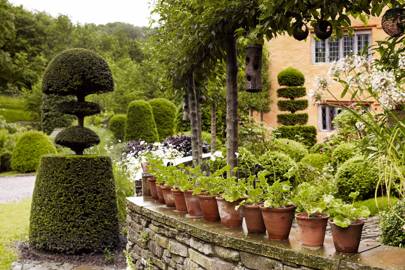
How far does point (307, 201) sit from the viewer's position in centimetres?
267

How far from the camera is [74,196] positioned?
261 inches

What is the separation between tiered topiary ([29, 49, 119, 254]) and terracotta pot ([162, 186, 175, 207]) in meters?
2.78

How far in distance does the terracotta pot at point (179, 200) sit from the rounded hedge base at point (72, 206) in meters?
3.09

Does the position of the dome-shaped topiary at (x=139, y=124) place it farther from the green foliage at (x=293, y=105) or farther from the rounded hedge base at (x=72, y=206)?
the rounded hedge base at (x=72, y=206)

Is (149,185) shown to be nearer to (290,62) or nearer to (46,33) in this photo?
(290,62)

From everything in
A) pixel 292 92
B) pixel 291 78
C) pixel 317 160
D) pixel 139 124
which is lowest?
pixel 317 160

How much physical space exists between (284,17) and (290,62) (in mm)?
14956

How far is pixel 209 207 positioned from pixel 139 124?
1484 cm

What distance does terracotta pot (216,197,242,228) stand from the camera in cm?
318

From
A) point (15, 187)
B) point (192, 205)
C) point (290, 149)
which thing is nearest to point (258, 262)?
point (192, 205)

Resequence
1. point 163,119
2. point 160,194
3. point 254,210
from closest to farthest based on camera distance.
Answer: point 254,210, point 160,194, point 163,119

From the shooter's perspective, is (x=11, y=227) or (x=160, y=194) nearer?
(x=160, y=194)

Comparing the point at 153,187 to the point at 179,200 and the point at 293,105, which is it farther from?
the point at 293,105

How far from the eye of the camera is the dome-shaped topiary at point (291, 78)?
55.2 ft
